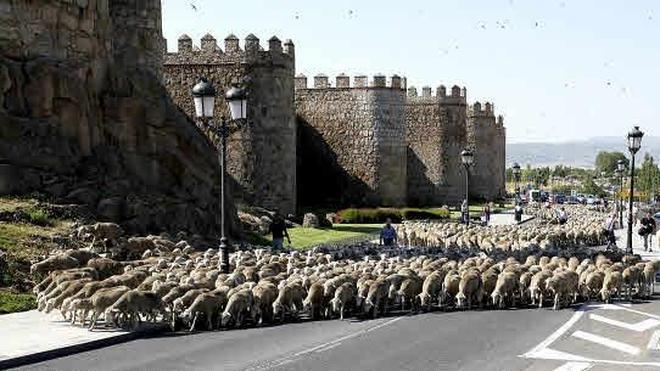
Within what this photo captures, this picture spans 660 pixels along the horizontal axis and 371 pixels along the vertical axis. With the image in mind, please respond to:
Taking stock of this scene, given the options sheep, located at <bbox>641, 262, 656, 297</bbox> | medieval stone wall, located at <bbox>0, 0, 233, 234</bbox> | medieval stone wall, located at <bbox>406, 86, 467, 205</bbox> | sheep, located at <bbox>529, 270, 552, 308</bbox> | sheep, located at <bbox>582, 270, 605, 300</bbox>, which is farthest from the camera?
medieval stone wall, located at <bbox>406, 86, 467, 205</bbox>

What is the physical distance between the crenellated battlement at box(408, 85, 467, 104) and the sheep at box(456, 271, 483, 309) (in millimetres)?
52695

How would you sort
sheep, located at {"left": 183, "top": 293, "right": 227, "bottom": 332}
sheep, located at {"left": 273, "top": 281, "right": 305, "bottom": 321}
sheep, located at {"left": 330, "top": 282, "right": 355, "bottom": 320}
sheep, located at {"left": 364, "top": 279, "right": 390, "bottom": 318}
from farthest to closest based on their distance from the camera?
sheep, located at {"left": 364, "top": 279, "right": 390, "bottom": 318} < sheep, located at {"left": 330, "top": 282, "right": 355, "bottom": 320} < sheep, located at {"left": 273, "top": 281, "right": 305, "bottom": 321} < sheep, located at {"left": 183, "top": 293, "right": 227, "bottom": 332}

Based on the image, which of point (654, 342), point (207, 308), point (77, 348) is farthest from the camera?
point (207, 308)

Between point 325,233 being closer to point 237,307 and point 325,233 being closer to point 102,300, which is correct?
point 237,307

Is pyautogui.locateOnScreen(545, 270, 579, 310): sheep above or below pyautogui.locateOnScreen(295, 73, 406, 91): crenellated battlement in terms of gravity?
below

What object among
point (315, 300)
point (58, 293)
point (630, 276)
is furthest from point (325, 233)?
point (58, 293)

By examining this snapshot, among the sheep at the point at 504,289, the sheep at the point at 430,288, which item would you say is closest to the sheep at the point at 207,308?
the sheep at the point at 430,288

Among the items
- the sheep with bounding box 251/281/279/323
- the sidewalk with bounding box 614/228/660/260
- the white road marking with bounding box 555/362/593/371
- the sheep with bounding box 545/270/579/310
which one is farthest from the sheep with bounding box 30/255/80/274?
the sidewalk with bounding box 614/228/660/260

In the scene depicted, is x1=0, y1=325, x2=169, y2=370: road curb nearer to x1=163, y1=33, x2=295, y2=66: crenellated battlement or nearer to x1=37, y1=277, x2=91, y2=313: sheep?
x1=37, y1=277, x2=91, y2=313: sheep

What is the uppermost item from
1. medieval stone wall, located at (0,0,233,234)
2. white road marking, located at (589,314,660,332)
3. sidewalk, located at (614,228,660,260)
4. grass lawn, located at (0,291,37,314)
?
medieval stone wall, located at (0,0,233,234)

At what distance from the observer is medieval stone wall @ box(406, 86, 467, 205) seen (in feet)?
235

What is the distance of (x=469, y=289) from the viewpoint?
2092cm

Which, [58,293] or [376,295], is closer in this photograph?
[58,293]

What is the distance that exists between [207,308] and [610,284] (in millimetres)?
9104
